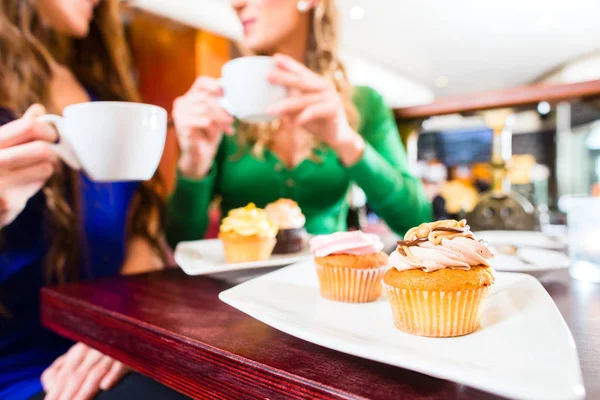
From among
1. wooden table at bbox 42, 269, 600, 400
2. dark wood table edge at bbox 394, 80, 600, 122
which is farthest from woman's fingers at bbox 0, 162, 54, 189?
dark wood table edge at bbox 394, 80, 600, 122

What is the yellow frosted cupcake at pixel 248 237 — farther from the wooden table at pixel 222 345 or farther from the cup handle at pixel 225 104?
the cup handle at pixel 225 104

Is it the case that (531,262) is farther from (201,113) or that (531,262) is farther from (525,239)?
(201,113)

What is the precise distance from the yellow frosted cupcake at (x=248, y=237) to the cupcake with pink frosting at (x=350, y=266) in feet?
0.76

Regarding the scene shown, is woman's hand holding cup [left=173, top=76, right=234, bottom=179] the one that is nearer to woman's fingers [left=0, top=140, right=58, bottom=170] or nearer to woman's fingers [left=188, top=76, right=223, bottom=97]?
woman's fingers [left=188, top=76, right=223, bottom=97]

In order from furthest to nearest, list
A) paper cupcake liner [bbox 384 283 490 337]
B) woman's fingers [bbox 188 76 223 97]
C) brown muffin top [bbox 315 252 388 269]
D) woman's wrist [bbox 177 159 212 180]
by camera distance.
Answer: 1. woman's wrist [bbox 177 159 212 180]
2. woman's fingers [bbox 188 76 223 97]
3. brown muffin top [bbox 315 252 388 269]
4. paper cupcake liner [bbox 384 283 490 337]

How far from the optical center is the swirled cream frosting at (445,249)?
1.80ft

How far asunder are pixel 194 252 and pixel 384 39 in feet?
4.20

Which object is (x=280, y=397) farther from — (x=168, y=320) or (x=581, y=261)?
(x=581, y=261)

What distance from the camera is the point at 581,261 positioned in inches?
33.8

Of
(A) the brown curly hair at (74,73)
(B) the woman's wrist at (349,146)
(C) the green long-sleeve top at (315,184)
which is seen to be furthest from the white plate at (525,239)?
(A) the brown curly hair at (74,73)

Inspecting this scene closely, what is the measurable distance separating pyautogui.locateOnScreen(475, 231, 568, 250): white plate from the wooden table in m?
0.30

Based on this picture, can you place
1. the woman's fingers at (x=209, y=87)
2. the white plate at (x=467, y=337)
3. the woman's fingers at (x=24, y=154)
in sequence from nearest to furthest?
1. the white plate at (x=467, y=337)
2. the woman's fingers at (x=24, y=154)
3. the woman's fingers at (x=209, y=87)

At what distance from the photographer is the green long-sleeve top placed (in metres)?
1.26

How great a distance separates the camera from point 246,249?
0.96 meters
